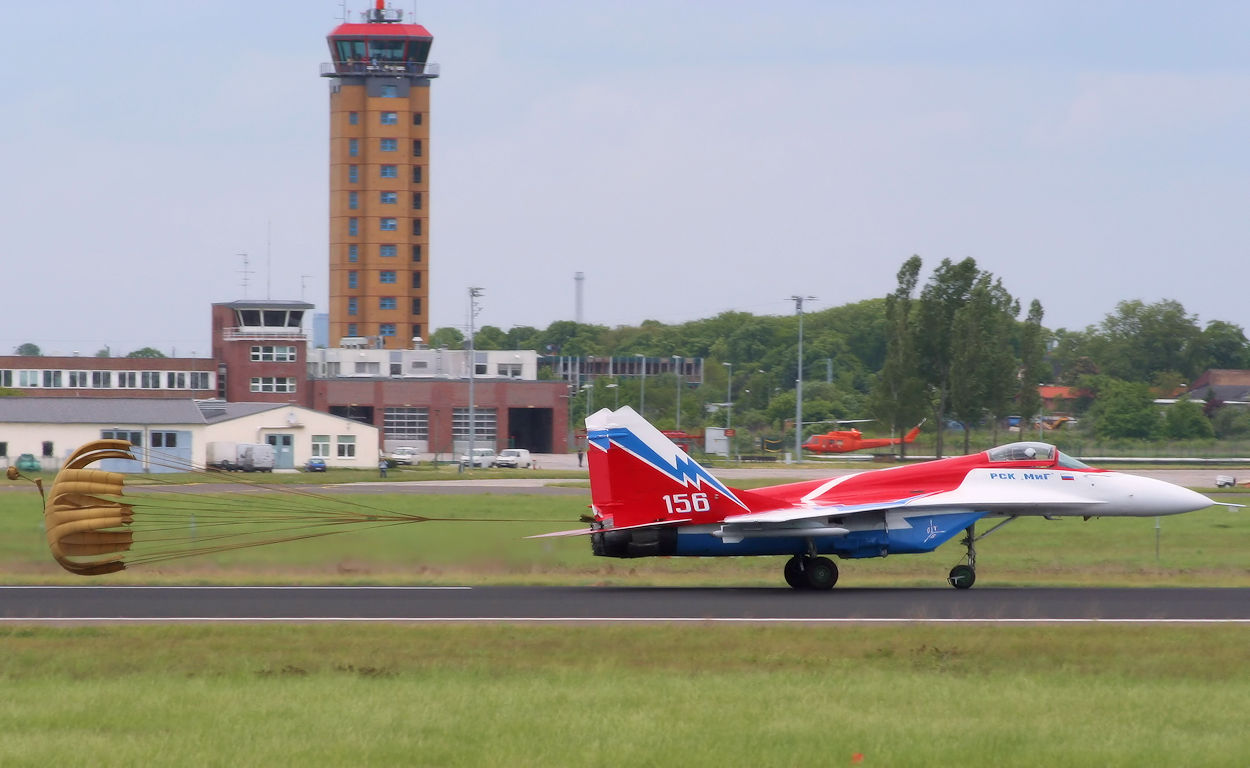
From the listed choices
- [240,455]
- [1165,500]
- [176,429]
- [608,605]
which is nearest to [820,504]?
[608,605]

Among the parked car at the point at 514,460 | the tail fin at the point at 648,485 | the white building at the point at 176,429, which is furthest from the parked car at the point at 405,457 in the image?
the tail fin at the point at 648,485

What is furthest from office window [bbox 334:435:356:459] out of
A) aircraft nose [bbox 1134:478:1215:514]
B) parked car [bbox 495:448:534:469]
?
aircraft nose [bbox 1134:478:1215:514]

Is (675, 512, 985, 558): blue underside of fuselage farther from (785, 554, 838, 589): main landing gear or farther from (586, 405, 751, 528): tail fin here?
(586, 405, 751, 528): tail fin

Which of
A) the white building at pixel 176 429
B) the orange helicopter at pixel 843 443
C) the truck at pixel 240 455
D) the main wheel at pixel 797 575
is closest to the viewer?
the main wheel at pixel 797 575

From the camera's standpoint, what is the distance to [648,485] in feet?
70.0

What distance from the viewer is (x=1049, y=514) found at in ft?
73.4

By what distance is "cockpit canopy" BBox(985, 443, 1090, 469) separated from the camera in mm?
22594

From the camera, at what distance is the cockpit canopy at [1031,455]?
2259 centimetres

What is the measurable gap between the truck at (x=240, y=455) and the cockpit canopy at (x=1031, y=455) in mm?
48300

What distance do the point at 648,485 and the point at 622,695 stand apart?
914 centimetres

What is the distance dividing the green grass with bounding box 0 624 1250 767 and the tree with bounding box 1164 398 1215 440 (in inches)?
3133

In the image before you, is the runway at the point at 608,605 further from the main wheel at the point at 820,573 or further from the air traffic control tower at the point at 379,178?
the air traffic control tower at the point at 379,178

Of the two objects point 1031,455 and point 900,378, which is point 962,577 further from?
point 900,378

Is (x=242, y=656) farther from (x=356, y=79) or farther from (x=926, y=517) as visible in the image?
(x=356, y=79)
